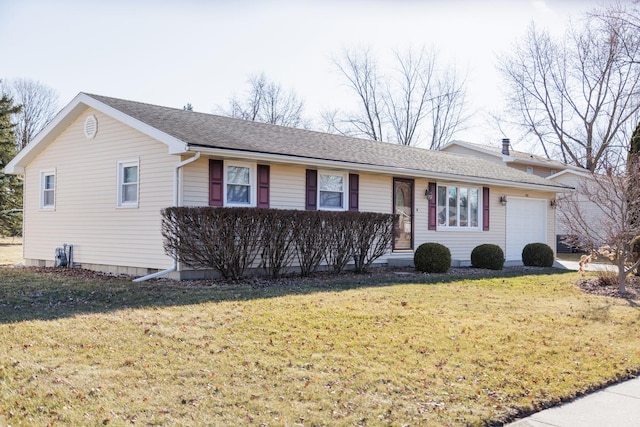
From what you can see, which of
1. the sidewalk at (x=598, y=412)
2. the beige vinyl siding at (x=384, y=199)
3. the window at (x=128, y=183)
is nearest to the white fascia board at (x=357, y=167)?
the beige vinyl siding at (x=384, y=199)

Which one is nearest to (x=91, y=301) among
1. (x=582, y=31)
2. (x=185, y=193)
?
(x=185, y=193)

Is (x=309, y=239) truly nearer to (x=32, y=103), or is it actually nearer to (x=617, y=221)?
(x=617, y=221)

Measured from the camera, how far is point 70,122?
14375mm

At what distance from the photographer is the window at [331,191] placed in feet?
45.5

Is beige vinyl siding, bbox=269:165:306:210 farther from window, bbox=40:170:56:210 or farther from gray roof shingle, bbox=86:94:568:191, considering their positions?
window, bbox=40:170:56:210

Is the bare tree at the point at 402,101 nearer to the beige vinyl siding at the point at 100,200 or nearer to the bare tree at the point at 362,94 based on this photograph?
the bare tree at the point at 362,94

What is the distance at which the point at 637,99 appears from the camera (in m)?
30.8

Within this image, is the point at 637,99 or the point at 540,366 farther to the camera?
the point at 637,99

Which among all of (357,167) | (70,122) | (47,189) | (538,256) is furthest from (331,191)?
(47,189)

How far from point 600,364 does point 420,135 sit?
3555 centimetres

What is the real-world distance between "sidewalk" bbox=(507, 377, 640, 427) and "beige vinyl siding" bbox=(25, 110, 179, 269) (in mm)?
8492

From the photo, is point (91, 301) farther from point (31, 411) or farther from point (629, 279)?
point (629, 279)

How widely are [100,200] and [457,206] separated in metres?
9.98

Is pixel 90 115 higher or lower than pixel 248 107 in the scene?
lower
